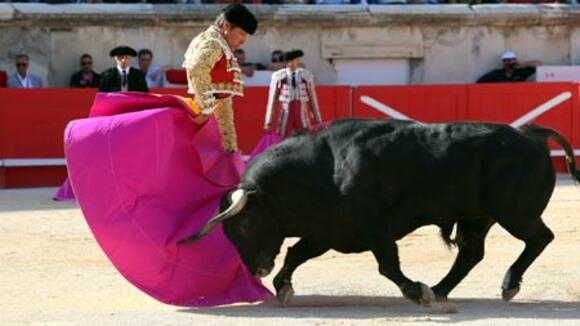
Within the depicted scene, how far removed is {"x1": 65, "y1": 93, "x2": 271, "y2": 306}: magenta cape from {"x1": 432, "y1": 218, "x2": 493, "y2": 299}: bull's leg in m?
0.81

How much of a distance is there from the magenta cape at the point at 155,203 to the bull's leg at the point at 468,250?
0.81 meters

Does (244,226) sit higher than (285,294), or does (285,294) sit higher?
(244,226)

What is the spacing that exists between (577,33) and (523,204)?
37.7 ft

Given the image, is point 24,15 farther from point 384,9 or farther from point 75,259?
point 75,259

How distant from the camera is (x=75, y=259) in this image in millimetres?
7836

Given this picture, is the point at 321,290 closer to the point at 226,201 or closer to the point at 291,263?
the point at 291,263

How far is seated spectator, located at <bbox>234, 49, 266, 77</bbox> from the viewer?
14.5 m

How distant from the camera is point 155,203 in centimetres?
602

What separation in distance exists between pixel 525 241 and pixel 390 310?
0.65 meters

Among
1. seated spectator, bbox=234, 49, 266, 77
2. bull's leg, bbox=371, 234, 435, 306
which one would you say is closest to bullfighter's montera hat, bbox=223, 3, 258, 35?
bull's leg, bbox=371, 234, 435, 306

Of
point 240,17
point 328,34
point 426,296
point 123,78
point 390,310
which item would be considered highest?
point 240,17

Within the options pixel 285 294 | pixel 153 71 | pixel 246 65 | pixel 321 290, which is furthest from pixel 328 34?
pixel 285 294

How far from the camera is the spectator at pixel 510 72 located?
15562 millimetres

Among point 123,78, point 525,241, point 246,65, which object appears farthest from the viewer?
point 246,65
